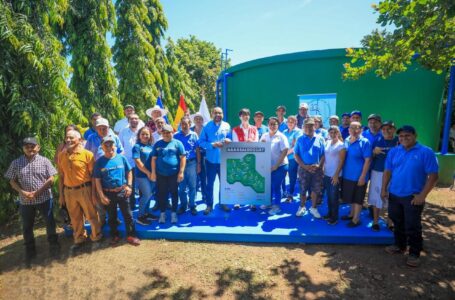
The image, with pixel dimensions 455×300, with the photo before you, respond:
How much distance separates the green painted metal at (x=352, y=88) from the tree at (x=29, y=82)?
762 centimetres

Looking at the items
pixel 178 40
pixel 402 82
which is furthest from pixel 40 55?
pixel 178 40

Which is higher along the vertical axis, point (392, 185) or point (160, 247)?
point (392, 185)

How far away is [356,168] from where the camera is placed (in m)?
4.44

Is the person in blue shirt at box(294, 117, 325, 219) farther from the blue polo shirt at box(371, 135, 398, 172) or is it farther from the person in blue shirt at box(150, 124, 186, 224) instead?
the person in blue shirt at box(150, 124, 186, 224)

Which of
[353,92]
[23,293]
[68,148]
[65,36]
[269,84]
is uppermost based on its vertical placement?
[65,36]

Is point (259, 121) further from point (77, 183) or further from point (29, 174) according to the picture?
point (29, 174)

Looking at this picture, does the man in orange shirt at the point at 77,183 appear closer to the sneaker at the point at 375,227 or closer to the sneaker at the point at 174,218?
the sneaker at the point at 174,218

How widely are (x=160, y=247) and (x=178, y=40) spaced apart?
30.6 metres

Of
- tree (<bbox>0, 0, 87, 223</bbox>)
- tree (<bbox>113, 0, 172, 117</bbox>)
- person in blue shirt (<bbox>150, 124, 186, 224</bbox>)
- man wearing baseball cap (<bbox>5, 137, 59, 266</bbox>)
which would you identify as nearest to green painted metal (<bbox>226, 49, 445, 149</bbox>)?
tree (<bbox>113, 0, 172, 117</bbox>)

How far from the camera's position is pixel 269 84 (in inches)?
432

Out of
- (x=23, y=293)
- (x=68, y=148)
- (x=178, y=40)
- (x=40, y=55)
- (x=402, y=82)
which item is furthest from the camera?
(x=178, y=40)

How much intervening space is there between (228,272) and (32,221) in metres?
3.38

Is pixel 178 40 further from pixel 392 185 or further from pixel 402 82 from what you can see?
pixel 392 185

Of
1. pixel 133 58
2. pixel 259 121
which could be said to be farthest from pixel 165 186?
pixel 133 58
